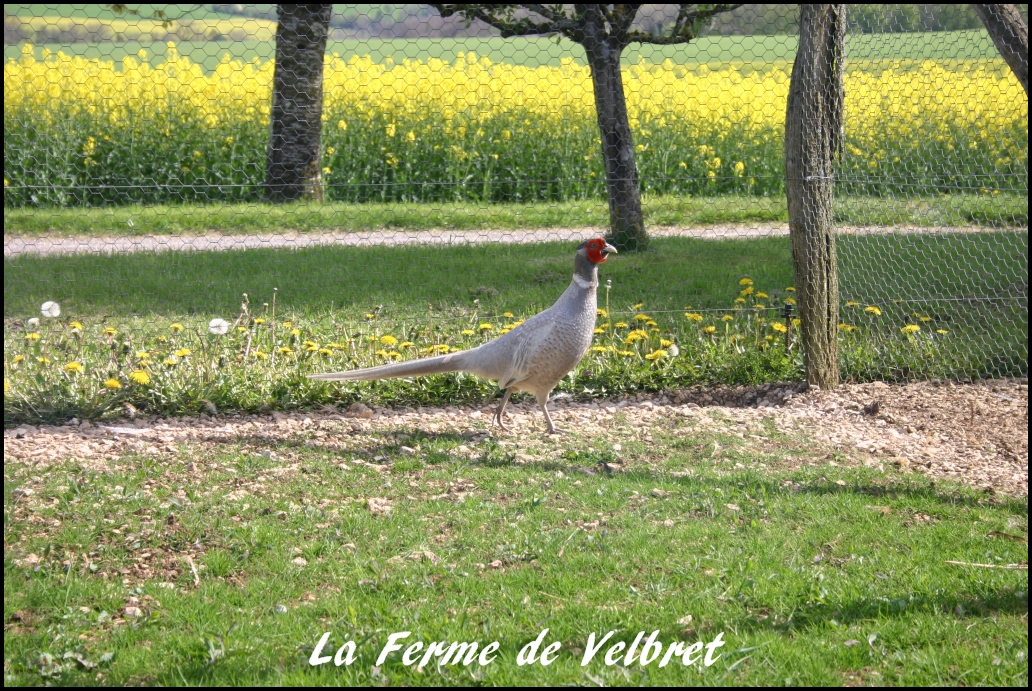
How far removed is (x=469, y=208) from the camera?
29.6 feet

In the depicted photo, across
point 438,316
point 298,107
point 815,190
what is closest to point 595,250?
point 815,190

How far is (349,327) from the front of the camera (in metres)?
6.25

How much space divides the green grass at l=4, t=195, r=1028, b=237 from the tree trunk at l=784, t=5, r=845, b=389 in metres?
1.78

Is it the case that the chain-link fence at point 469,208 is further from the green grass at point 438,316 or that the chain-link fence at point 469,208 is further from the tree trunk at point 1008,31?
the tree trunk at point 1008,31

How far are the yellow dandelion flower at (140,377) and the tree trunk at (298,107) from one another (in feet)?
9.58

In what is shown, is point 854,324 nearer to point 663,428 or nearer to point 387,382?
point 663,428

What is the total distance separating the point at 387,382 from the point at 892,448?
281 cm

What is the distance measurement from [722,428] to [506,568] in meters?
1.98

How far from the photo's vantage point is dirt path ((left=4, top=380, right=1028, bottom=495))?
4383mm

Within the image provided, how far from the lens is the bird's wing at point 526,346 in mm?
4648

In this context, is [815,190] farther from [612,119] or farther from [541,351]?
[612,119]

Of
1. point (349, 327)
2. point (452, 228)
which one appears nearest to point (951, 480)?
point (349, 327)

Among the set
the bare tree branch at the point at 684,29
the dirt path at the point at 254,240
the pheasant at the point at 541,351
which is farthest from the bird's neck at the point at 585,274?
the dirt path at the point at 254,240

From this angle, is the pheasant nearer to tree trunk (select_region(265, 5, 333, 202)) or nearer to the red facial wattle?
the red facial wattle
